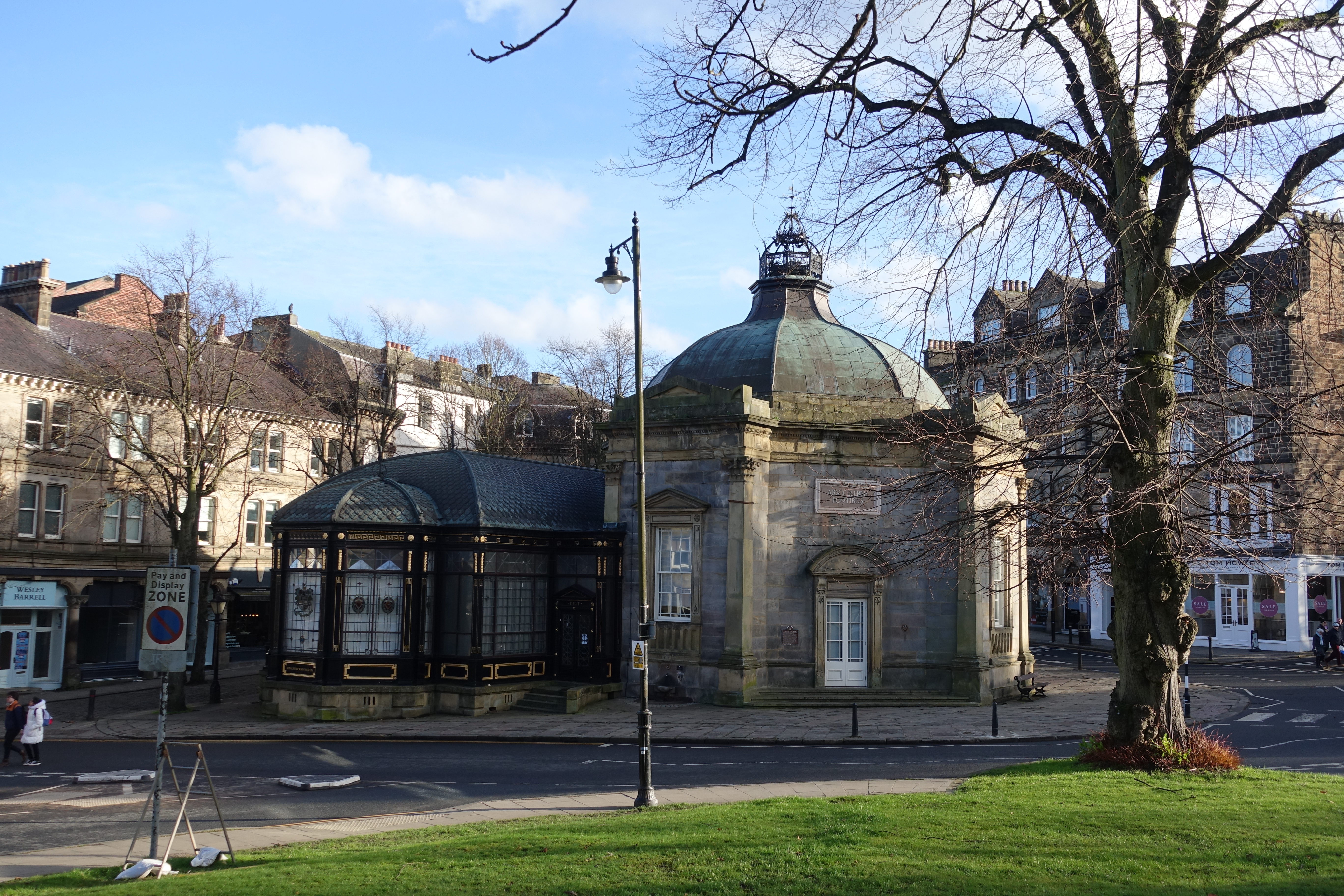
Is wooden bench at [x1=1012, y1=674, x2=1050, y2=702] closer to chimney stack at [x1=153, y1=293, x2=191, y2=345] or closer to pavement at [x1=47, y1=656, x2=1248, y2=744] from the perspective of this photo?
pavement at [x1=47, y1=656, x2=1248, y2=744]

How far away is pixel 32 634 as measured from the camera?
118ft

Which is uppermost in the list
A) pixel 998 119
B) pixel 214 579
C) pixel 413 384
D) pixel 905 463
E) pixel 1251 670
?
pixel 413 384

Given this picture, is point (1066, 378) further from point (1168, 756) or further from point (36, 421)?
point (36, 421)

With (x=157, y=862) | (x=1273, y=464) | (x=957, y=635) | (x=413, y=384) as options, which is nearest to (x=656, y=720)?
(x=957, y=635)

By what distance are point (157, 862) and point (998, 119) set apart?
41.8ft

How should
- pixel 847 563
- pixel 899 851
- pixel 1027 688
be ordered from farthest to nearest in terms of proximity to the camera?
1. pixel 1027 688
2. pixel 847 563
3. pixel 899 851

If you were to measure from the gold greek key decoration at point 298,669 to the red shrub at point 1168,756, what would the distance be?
816 inches

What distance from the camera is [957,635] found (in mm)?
28531

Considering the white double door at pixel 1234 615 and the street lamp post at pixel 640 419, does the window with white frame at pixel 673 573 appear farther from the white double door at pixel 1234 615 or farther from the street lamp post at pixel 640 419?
the white double door at pixel 1234 615

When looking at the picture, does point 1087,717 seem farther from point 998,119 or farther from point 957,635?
point 998,119

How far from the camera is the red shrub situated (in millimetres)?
13031

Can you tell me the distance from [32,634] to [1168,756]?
36.6 m

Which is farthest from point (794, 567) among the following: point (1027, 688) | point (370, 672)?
point (370, 672)

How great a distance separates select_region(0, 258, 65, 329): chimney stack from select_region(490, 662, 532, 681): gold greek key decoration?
80.6ft
